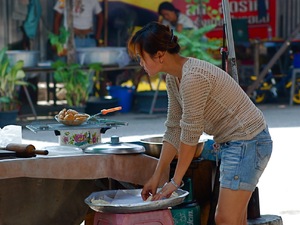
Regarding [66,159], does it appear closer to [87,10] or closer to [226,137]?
[226,137]

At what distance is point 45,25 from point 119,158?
10.7m

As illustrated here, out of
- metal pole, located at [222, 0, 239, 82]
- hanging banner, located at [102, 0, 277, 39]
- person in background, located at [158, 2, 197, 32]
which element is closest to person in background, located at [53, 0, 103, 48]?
hanging banner, located at [102, 0, 277, 39]

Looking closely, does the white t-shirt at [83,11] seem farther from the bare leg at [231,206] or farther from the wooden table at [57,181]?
the bare leg at [231,206]

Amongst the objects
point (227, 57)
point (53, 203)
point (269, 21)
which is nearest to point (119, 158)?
point (53, 203)

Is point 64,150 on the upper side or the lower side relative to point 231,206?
upper

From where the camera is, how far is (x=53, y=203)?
216 inches

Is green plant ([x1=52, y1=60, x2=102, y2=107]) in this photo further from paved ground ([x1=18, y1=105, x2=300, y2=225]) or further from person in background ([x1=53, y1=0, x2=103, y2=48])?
person in background ([x1=53, y1=0, x2=103, y2=48])

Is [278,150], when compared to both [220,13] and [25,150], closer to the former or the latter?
[25,150]

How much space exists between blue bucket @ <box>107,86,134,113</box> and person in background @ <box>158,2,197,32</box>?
186cm

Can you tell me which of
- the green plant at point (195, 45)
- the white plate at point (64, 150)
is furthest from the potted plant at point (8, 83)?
the white plate at point (64, 150)

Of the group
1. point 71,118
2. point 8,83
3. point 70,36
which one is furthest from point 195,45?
point 71,118

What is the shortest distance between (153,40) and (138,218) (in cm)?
102

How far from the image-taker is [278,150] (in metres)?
10.6

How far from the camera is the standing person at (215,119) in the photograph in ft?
14.3
